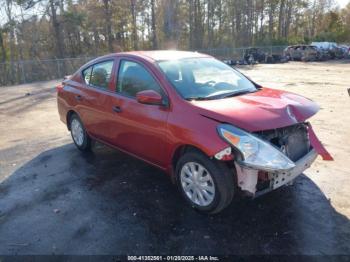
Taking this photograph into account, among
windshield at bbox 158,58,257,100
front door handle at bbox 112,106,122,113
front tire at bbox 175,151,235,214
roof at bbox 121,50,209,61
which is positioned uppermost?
roof at bbox 121,50,209,61

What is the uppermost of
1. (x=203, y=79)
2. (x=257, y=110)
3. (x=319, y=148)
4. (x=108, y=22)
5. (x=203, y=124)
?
(x=108, y=22)

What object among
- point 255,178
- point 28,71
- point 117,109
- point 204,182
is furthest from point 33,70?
point 255,178

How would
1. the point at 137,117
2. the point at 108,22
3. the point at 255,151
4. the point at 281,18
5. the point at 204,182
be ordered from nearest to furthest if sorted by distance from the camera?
the point at 255,151 < the point at 204,182 < the point at 137,117 < the point at 108,22 < the point at 281,18

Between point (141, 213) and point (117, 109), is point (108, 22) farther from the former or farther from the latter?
point (141, 213)

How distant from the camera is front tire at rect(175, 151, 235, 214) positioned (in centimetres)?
352

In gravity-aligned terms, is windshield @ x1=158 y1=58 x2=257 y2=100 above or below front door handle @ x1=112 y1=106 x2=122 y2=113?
above

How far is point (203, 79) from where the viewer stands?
14.5ft

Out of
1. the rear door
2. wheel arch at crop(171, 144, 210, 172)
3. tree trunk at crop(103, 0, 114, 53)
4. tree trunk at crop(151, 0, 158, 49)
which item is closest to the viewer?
wheel arch at crop(171, 144, 210, 172)

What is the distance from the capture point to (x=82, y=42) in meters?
38.2

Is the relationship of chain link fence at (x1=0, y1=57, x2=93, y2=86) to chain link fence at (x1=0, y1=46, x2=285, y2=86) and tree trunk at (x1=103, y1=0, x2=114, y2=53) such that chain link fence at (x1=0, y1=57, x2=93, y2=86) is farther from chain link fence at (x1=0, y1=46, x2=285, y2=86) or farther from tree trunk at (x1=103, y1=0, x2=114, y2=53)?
tree trunk at (x1=103, y1=0, x2=114, y2=53)

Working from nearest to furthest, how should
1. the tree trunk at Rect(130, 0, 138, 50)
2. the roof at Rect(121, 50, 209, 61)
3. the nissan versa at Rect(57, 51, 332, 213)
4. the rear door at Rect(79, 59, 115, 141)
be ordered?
the nissan versa at Rect(57, 51, 332, 213) < the roof at Rect(121, 50, 209, 61) < the rear door at Rect(79, 59, 115, 141) < the tree trunk at Rect(130, 0, 138, 50)

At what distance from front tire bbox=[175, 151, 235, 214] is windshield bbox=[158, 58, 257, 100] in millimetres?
759

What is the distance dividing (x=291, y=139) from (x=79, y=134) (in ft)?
12.2

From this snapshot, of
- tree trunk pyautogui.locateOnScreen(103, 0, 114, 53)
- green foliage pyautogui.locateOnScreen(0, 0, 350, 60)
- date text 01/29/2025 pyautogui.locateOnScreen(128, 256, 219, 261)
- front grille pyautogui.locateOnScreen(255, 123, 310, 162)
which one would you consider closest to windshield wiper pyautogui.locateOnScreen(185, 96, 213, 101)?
front grille pyautogui.locateOnScreen(255, 123, 310, 162)
